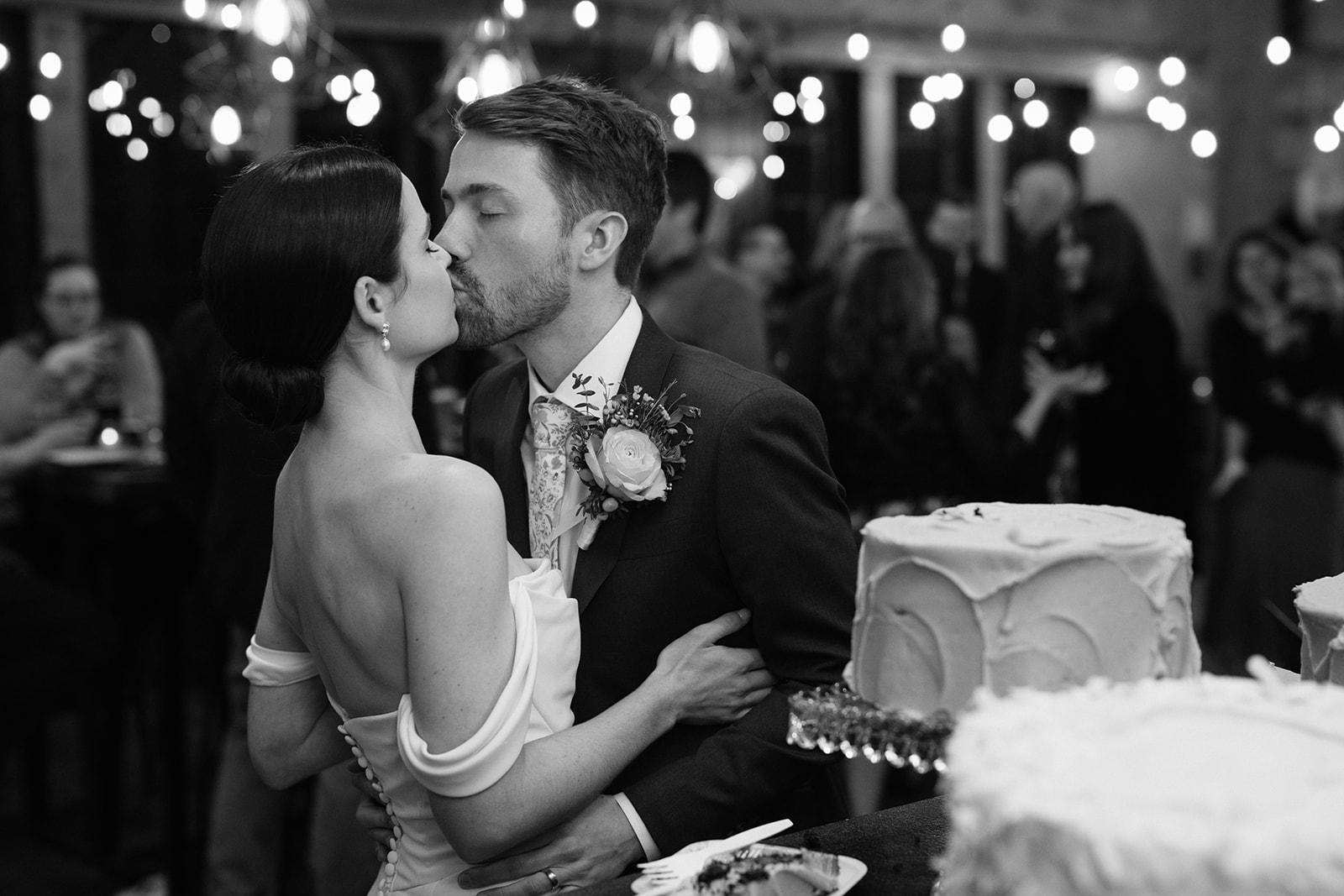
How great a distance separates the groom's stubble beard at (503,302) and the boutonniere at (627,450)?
0.43 feet

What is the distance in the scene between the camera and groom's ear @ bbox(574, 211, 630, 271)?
211cm

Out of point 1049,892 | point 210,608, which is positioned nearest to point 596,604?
point 1049,892

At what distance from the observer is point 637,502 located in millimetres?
2010

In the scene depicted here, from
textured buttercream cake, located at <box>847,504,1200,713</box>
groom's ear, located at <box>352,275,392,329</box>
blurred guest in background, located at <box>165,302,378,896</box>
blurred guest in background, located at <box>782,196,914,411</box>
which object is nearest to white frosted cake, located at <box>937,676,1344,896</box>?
textured buttercream cake, located at <box>847,504,1200,713</box>

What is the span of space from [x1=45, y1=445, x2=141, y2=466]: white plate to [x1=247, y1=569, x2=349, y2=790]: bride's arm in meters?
3.06

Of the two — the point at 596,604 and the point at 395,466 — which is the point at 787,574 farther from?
→ the point at 395,466

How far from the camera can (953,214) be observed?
7973 mm

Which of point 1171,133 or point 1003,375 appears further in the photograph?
point 1171,133

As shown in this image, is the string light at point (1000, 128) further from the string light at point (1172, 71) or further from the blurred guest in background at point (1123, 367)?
the blurred guest in background at point (1123, 367)

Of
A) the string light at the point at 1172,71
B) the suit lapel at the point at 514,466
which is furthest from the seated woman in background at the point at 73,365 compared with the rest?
the string light at the point at 1172,71

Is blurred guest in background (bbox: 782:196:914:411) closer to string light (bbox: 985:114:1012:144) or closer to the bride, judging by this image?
the bride

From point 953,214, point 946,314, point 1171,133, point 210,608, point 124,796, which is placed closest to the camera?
point 210,608

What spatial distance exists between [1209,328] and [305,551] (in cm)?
488

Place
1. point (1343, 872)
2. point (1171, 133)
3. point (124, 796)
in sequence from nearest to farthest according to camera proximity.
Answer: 1. point (1343, 872)
2. point (124, 796)
3. point (1171, 133)
